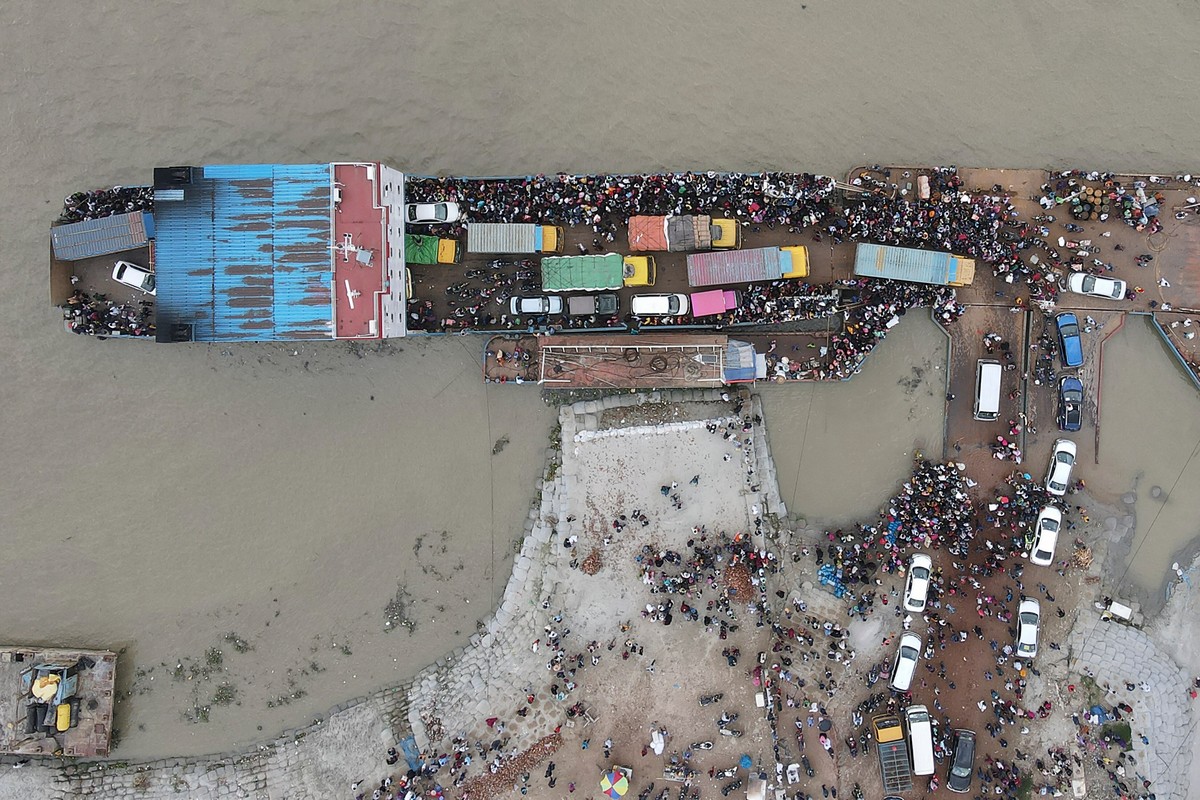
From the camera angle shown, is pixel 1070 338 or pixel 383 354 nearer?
pixel 1070 338

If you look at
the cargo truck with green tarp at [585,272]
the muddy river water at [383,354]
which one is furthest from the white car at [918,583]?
the cargo truck with green tarp at [585,272]

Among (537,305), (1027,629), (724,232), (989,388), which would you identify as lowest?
(1027,629)

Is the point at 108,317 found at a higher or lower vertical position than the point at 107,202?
lower

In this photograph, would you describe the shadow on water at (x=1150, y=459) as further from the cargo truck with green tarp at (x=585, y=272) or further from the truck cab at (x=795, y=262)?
the cargo truck with green tarp at (x=585, y=272)

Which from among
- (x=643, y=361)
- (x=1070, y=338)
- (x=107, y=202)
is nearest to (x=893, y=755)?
(x=1070, y=338)

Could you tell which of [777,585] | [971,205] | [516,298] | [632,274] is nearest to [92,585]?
[516,298]

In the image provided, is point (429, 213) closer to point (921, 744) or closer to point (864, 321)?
point (864, 321)
